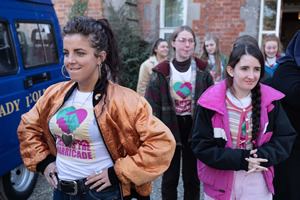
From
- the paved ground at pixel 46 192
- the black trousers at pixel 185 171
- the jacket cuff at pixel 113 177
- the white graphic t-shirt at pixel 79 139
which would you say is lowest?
the paved ground at pixel 46 192

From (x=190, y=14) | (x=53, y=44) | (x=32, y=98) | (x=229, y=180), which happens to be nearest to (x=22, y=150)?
(x=229, y=180)

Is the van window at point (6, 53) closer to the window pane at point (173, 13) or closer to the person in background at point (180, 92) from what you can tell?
the person in background at point (180, 92)

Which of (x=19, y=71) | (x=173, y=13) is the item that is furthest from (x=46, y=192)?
(x=173, y=13)

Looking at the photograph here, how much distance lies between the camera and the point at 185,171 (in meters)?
2.98

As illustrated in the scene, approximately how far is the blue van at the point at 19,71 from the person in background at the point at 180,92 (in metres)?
1.56

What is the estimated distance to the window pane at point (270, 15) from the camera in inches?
256

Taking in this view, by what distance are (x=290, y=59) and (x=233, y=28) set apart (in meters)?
4.60

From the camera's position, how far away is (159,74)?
2.87m

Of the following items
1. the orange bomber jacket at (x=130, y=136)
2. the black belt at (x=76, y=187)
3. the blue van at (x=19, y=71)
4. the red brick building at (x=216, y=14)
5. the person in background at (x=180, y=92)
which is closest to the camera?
the orange bomber jacket at (x=130, y=136)

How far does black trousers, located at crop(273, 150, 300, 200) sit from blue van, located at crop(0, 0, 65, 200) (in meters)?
2.72

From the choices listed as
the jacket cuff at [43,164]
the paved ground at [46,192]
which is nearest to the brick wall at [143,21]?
the paved ground at [46,192]

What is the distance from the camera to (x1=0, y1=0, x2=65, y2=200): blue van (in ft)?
10.4

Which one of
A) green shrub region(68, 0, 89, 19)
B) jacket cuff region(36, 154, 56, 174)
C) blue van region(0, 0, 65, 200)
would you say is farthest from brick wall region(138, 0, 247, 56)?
jacket cuff region(36, 154, 56, 174)

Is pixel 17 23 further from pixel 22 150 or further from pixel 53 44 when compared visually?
pixel 22 150
